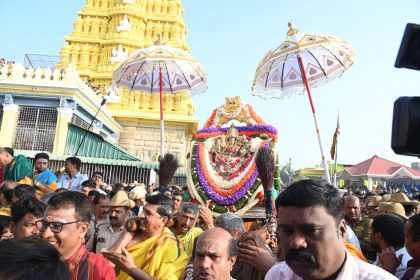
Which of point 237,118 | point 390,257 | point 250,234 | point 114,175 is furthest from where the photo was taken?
point 114,175

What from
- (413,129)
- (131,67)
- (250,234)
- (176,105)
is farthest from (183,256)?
(176,105)

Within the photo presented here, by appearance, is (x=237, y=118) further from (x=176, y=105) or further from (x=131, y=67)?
(x=176, y=105)

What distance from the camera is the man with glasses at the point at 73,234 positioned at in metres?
Answer: 2.61

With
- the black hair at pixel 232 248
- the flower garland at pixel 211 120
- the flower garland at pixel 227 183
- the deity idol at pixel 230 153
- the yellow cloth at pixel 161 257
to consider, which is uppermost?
the flower garland at pixel 211 120

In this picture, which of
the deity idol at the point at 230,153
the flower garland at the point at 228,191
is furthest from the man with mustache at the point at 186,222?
the deity idol at the point at 230,153

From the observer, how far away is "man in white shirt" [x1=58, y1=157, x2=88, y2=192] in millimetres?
7352

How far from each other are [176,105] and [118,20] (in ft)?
24.7

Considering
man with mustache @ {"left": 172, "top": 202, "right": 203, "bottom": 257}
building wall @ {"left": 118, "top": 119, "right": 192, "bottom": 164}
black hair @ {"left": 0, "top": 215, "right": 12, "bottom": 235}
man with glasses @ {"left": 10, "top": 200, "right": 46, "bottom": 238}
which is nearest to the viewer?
man with glasses @ {"left": 10, "top": 200, "right": 46, "bottom": 238}

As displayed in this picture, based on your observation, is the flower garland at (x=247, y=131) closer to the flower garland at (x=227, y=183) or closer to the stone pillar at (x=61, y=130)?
the flower garland at (x=227, y=183)

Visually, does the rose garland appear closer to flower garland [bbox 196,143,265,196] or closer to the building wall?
flower garland [bbox 196,143,265,196]

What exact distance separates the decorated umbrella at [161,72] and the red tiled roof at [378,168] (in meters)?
28.0

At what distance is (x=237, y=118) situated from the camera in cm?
1090

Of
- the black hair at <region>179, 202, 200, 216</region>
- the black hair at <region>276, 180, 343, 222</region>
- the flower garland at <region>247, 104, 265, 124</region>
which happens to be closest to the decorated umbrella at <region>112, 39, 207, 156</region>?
the flower garland at <region>247, 104, 265, 124</region>

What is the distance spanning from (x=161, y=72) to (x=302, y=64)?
4.27 m
